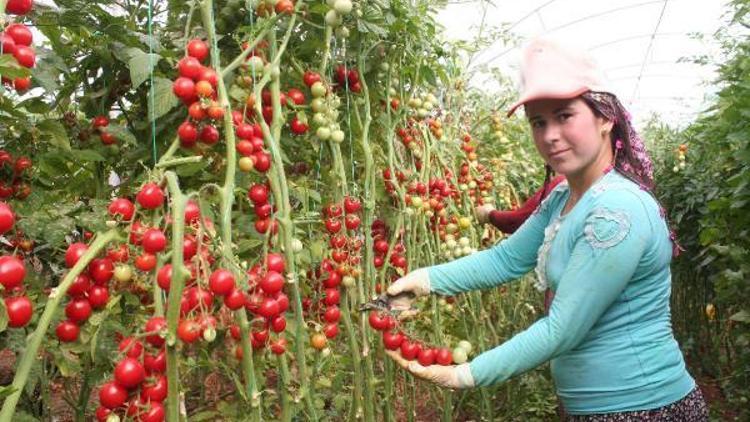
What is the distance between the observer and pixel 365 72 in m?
1.91

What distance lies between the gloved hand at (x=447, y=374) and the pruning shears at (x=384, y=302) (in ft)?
0.61

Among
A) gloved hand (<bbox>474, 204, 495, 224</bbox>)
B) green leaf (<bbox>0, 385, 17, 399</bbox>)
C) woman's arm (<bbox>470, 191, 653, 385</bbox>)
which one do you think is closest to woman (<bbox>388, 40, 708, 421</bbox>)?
woman's arm (<bbox>470, 191, 653, 385</bbox>)

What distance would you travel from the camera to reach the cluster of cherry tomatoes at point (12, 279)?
0.78m

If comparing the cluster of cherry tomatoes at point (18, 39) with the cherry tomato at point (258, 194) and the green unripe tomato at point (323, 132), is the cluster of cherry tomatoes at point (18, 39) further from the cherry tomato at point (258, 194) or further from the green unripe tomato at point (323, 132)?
the green unripe tomato at point (323, 132)

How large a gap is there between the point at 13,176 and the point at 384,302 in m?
0.86

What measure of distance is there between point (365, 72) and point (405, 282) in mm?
645

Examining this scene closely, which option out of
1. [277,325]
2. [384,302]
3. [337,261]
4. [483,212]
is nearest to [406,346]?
[384,302]

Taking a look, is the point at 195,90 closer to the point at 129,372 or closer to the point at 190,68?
the point at 190,68

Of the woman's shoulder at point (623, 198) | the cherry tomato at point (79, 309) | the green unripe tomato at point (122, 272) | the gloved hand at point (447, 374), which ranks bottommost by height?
the gloved hand at point (447, 374)

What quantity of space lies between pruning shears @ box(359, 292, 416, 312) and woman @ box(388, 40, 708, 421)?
13cm

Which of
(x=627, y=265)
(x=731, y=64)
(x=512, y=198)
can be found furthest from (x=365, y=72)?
(x=512, y=198)

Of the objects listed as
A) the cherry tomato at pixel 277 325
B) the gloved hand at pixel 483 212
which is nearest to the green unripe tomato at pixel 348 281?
the cherry tomato at pixel 277 325

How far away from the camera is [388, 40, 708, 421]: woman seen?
1253mm

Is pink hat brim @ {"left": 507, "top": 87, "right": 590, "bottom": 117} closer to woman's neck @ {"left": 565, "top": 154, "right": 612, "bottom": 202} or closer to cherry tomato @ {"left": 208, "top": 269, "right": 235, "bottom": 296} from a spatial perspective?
woman's neck @ {"left": 565, "top": 154, "right": 612, "bottom": 202}
